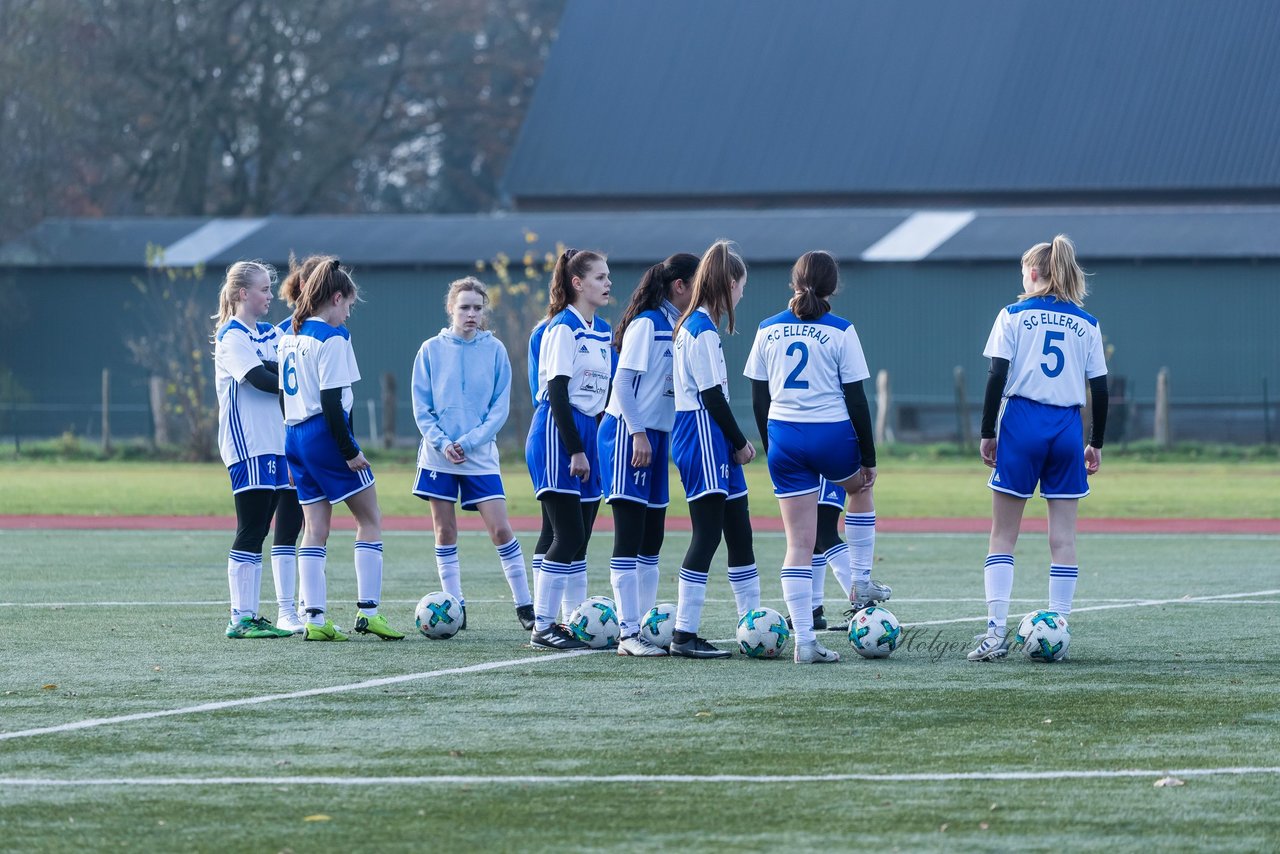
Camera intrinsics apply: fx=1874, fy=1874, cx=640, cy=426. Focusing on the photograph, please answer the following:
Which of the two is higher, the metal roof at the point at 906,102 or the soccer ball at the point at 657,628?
the metal roof at the point at 906,102

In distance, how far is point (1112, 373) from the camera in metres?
38.0

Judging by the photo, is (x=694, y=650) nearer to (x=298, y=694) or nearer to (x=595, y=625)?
(x=595, y=625)

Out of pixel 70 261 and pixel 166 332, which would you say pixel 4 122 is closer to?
pixel 70 261

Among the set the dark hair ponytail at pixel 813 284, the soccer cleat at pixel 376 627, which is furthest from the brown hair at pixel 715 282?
the soccer cleat at pixel 376 627

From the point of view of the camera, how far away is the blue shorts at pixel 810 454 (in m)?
8.99

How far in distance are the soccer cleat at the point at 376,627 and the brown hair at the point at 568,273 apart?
1.93 metres

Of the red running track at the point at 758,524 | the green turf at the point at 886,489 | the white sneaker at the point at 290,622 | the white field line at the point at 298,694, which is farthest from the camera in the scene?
the green turf at the point at 886,489

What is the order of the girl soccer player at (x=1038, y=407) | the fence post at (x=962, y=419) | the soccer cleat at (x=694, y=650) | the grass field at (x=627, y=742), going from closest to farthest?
1. the grass field at (x=627, y=742)
2. the girl soccer player at (x=1038, y=407)
3. the soccer cleat at (x=694, y=650)
4. the fence post at (x=962, y=419)

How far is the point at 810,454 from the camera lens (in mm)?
8984

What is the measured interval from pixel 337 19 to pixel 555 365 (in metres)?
47.6

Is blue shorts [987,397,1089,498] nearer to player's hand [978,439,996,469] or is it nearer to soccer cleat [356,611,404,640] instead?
player's hand [978,439,996,469]

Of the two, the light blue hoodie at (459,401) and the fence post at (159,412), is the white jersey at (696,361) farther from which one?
the fence post at (159,412)

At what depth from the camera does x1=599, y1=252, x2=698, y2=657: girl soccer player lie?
9.20m

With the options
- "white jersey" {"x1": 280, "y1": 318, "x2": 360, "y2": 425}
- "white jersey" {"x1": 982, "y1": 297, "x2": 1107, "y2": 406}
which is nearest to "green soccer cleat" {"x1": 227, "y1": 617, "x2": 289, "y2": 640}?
"white jersey" {"x1": 280, "y1": 318, "x2": 360, "y2": 425}
